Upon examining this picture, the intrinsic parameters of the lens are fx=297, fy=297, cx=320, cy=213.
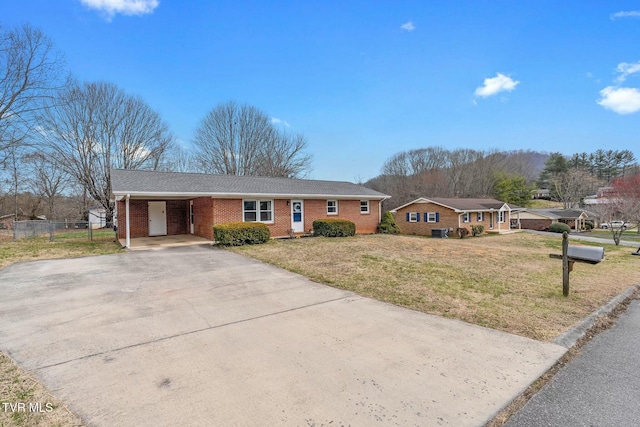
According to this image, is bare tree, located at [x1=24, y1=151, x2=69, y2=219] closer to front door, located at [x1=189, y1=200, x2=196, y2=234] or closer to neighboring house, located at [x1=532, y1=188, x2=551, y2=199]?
front door, located at [x1=189, y1=200, x2=196, y2=234]

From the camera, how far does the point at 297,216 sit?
671 inches

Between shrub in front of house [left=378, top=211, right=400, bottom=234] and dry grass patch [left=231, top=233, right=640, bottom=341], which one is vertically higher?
shrub in front of house [left=378, top=211, right=400, bottom=234]

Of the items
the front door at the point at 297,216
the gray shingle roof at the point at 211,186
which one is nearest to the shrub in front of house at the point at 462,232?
the gray shingle roof at the point at 211,186

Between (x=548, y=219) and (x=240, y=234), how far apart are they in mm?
38086

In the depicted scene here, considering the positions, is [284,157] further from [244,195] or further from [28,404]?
[28,404]

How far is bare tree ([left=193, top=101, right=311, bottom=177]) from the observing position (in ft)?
105

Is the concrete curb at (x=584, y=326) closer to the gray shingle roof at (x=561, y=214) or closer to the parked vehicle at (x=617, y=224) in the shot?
the parked vehicle at (x=617, y=224)

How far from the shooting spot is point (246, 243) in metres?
13.2

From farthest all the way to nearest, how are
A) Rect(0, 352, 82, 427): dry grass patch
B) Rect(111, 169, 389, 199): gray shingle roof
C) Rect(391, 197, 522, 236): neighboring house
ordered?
Rect(391, 197, 522, 236): neighboring house → Rect(111, 169, 389, 199): gray shingle roof → Rect(0, 352, 82, 427): dry grass patch

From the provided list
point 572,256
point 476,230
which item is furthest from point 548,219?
point 572,256

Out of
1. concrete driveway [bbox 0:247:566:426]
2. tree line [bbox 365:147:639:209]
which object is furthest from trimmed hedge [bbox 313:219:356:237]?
tree line [bbox 365:147:639:209]

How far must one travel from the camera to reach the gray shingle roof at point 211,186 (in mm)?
13070

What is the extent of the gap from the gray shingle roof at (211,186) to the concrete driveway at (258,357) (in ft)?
25.1

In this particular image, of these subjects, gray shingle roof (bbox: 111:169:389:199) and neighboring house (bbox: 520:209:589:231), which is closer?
gray shingle roof (bbox: 111:169:389:199)
